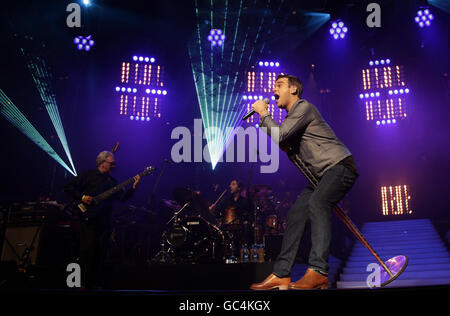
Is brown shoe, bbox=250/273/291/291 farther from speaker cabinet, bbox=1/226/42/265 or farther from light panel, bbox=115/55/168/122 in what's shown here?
light panel, bbox=115/55/168/122

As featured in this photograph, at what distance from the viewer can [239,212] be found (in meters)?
7.40

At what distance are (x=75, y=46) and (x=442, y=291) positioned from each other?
34.1ft

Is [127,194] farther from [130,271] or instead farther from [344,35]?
[344,35]

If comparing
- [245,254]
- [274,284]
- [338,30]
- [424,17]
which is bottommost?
[245,254]

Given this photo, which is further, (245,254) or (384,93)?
(384,93)

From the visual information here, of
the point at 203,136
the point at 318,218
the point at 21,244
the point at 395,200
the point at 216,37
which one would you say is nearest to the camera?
the point at 318,218

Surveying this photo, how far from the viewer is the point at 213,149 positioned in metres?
10.6

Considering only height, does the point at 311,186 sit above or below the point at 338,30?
below

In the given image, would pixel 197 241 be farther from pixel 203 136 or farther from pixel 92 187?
pixel 203 136

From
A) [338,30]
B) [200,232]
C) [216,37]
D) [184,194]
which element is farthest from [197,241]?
[338,30]

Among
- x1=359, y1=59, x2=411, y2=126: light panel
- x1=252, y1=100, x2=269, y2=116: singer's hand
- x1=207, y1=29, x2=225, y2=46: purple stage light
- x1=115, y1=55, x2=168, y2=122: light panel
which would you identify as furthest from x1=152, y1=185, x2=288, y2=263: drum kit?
x1=359, y1=59, x2=411, y2=126: light panel

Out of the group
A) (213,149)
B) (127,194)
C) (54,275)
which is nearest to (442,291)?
(127,194)

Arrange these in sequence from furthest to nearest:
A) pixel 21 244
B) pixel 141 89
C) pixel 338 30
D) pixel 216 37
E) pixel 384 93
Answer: pixel 384 93, pixel 338 30, pixel 141 89, pixel 216 37, pixel 21 244

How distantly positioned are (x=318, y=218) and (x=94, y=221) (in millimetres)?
3596
